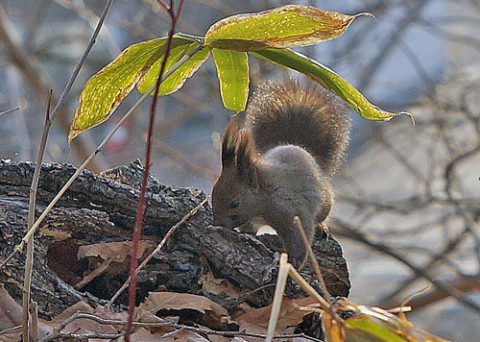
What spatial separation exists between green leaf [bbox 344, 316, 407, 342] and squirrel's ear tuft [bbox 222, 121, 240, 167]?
0.74 m

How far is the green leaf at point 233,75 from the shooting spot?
2.95 feet

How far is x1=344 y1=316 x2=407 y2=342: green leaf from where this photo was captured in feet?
1.78

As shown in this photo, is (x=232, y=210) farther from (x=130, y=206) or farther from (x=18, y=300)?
(x=18, y=300)

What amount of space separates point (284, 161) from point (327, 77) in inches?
25.6

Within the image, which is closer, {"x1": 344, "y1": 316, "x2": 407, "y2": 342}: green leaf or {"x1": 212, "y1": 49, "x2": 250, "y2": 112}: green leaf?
{"x1": 344, "y1": 316, "x2": 407, "y2": 342}: green leaf

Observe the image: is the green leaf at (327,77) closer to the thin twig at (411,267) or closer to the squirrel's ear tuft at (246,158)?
the squirrel's ear tuft at (246,158)

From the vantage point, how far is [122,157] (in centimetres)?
381

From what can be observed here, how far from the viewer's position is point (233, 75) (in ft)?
3.03

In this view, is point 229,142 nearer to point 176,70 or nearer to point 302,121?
point 302,121

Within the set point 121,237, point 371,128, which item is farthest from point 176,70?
point 371,128

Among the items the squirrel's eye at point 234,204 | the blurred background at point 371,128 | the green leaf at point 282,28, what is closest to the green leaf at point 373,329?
the green leaf at point 282,28

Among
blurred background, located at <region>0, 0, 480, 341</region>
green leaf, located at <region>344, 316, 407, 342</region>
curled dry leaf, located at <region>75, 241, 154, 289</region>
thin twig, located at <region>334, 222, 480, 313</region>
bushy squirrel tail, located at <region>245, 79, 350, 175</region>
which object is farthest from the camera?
blurred background, located at <region>0, 0, 480, 341</region>

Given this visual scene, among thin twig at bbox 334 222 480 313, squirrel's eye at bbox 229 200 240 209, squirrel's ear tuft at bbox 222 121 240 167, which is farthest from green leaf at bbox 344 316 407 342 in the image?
thin twig at bbox 334 222 480 313

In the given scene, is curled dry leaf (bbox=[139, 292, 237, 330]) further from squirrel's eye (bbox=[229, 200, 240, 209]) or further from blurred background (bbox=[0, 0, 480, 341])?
blurred background (bbox=[0, 0, 480, 341])
